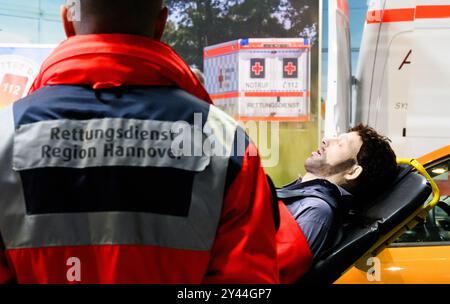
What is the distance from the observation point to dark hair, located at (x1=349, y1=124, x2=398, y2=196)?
2.79m

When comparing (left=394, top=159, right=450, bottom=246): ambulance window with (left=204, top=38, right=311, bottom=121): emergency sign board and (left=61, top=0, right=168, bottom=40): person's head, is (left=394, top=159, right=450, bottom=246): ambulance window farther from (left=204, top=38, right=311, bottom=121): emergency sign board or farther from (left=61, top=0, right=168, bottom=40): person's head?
(left=204, top=38, right=311, bottom=121): emergency sign board

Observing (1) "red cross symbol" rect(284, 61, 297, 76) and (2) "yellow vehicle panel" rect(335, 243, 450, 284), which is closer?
(2) "yellow vehicle panel" rect(335, 243, 450, 284)

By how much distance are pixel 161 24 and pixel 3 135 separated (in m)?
0.35

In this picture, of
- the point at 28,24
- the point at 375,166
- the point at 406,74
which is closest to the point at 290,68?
the point at 406,74

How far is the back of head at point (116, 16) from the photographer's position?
112cm

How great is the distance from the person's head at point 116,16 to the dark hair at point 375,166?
1.83m

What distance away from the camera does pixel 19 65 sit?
5277 millimetres

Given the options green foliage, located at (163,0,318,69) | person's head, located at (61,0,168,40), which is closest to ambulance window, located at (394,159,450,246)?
person's head, located at (61,0,168,40)

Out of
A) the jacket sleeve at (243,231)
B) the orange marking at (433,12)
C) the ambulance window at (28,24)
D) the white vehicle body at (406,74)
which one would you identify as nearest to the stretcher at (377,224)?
the jacket sleeve at (243,231)

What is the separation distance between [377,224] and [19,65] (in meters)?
3.79

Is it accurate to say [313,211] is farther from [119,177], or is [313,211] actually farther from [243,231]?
[119,177]

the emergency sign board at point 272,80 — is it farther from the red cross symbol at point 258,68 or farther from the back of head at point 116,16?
the back of head at point 116,16
